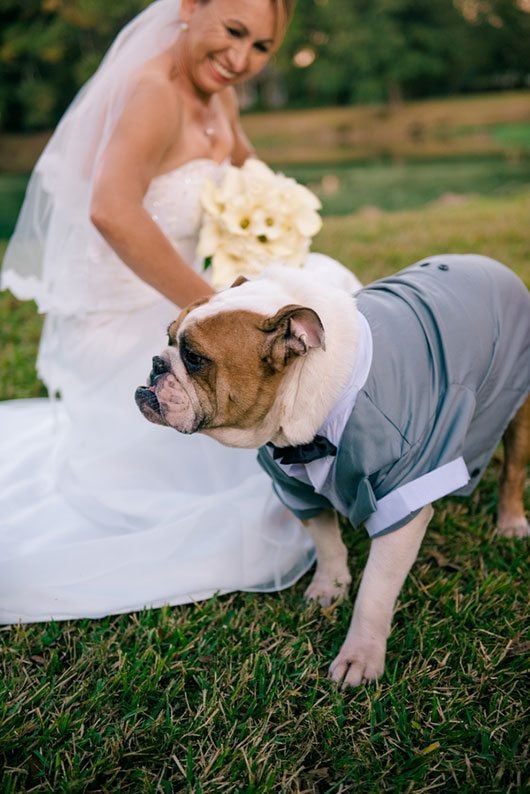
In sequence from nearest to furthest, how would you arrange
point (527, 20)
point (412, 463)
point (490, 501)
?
point (412, 463) < point (490, 501) < point (527, 20)

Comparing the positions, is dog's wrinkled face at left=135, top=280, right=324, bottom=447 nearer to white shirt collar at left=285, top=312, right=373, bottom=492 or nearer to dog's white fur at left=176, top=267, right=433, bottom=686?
dog's white fur at left=176, top=267, right=433, bottom=686

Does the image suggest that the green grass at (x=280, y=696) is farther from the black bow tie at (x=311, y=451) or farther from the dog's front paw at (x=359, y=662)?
the black bow tie at (x=311, y=451)

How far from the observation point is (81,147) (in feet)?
11.7

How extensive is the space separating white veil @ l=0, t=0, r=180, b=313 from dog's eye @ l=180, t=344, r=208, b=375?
1.54m

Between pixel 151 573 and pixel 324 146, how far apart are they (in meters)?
28.4

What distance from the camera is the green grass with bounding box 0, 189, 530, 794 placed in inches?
81.0

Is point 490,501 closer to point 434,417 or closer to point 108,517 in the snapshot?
point 434,417

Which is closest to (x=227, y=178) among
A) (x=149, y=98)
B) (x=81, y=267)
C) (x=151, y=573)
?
(x=149, y=98)

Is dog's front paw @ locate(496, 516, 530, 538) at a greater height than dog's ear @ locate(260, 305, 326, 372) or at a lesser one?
lesser

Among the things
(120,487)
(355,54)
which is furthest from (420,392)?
(355,54)

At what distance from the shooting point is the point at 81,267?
11.7ft

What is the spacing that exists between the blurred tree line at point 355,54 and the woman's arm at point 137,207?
32188 mm

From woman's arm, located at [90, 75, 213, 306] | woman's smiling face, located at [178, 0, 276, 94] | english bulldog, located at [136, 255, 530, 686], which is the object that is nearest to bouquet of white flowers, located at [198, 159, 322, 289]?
woman's arm, located at [90, 75, 213, 306]

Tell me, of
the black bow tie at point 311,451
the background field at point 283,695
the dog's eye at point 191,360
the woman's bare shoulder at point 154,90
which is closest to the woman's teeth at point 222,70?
the woman's bare shoulder at point 154,90
